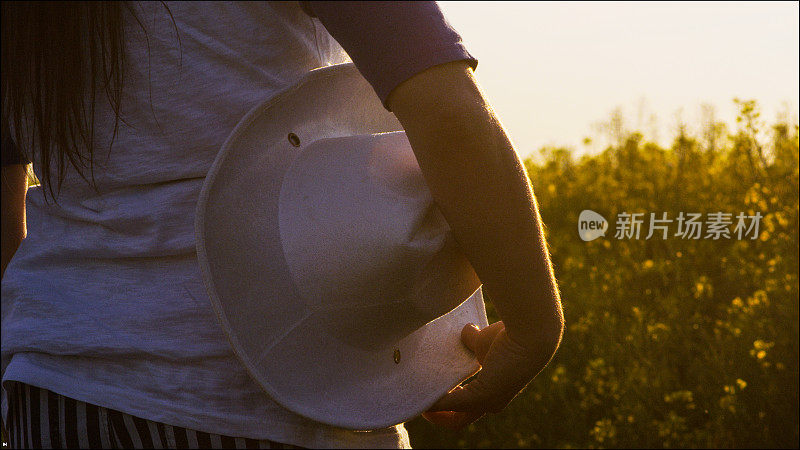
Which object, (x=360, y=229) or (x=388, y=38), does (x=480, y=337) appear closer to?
(x=360, y=229)

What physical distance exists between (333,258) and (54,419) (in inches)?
14.6

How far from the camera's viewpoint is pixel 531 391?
3.59 m

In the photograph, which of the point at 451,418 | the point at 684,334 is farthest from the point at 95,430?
the point at 684,334

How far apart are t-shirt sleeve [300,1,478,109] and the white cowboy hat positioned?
14 cm

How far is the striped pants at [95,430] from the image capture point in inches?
37.1

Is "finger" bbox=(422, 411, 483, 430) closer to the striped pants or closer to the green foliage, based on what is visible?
the striped pants

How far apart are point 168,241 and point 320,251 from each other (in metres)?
0.17

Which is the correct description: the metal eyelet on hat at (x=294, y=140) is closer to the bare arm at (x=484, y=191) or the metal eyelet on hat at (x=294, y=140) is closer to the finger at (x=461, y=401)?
the bare arm at (x=484, y=191)

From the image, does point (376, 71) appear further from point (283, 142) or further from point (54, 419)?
point (54, 419)

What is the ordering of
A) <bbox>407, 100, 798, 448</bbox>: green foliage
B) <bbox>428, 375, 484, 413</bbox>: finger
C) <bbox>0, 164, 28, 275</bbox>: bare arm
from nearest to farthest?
1. <bbox>428, 375, 484, 413</bbox>: finger
2. <bbox>0, 164, 28, 275</bbox>: bare arm
3. <bbox>407, 100, 798, 448</bbox>: green foliage

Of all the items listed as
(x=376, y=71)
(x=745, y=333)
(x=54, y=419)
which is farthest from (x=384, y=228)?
(x=745, y=333)

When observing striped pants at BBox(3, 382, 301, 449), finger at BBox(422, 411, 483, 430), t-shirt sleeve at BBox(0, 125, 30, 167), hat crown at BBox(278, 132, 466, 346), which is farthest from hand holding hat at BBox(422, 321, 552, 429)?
t-shirt sleeve at BBox(0, 125, 30, 167)

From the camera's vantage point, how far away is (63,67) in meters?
0.95

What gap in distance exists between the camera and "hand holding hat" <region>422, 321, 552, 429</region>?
103 centimetres
